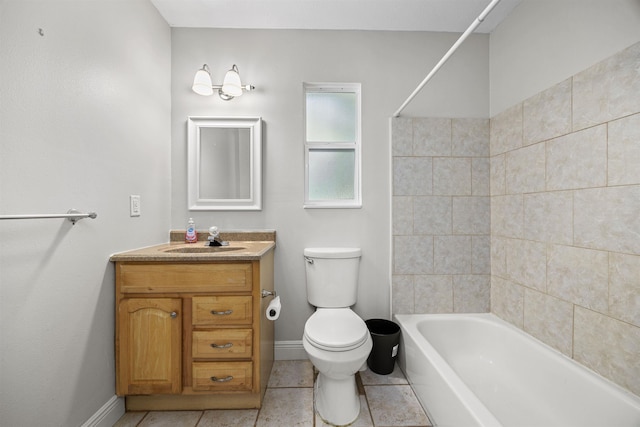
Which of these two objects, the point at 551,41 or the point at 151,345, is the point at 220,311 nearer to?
the point at 151,345

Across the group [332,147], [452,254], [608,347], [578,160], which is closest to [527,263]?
[452,254]

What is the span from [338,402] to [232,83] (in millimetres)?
1982

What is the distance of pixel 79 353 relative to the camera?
118 cm

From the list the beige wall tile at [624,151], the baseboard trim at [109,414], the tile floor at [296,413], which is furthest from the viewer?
the tile floor at [296,413]

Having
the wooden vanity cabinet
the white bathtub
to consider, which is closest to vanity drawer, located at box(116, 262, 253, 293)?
the wooden vanity cabinet

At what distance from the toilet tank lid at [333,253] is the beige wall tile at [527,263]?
0.97m

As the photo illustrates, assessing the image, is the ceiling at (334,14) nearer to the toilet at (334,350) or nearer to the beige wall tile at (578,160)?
the beige wall tile at (578,160)

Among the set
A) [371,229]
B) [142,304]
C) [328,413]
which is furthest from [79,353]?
[371,229]

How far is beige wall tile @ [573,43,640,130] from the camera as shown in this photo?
1053 millimetres

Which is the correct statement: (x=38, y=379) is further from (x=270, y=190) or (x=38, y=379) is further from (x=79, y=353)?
(x=270, y=190)

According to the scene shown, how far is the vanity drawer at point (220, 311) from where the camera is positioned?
Answer: 139cm

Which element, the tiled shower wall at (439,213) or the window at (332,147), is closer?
the tiled shower wall at (439,213)

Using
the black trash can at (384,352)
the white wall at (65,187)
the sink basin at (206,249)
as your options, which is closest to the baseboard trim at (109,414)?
the white wall at (65,187)

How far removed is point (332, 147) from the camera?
6.54ft
